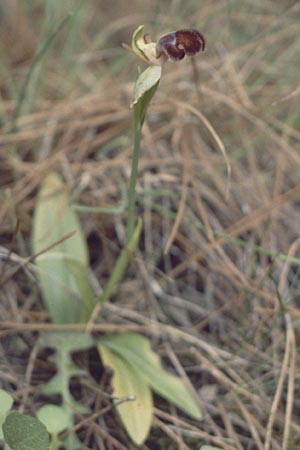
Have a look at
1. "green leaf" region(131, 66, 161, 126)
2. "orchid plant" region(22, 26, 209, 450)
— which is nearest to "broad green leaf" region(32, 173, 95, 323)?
"orchid plant" region(22, 26, 209, 450)

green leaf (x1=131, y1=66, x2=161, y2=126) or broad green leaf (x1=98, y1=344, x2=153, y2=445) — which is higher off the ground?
green leaf (x1=131, y1=66, x2=161, y2=126)

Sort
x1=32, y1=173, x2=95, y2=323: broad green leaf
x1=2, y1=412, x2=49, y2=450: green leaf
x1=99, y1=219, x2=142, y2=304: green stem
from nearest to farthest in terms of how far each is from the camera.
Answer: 1. x1=2, y1=412, x2=49, y2=450: green leaf
2. x1=99, y1=219, x2=142, y2=304: green stem
3. x1=32, y1=173, x2=95, y2=323: broad green leaf

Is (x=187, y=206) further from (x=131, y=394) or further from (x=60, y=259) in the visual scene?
(x=131, y=394)

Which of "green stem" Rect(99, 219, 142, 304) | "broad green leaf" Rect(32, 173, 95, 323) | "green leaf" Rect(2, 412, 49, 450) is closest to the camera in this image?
"green leaf" Rect(2, 412, 49, 450)

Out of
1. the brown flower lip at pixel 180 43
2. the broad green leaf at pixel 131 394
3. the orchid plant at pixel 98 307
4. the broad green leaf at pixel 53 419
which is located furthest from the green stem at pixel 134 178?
the broad green leaf at pixel 53 419

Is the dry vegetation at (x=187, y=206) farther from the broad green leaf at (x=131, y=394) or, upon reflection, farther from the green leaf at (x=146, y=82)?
the green leaf at (x=146, y=82)

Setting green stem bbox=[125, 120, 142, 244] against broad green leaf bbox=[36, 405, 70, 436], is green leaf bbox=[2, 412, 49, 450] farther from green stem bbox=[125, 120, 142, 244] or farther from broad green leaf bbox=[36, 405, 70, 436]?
green stem bbox=[125, 120, 142, 244]

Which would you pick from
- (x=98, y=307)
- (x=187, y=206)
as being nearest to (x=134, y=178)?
(x=98, y=307)

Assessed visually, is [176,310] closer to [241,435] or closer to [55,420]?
[241,435]
